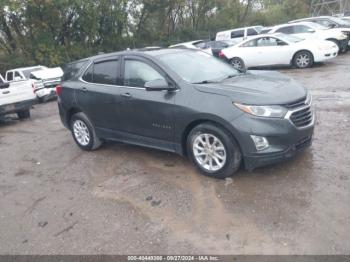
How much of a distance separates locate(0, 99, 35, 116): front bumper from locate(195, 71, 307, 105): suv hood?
7787mm

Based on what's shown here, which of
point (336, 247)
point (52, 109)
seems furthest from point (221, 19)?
point (336, 247)

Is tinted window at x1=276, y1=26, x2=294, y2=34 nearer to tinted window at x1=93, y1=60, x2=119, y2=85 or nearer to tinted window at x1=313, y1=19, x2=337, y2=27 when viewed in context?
tinted window at x1=313, y1=19, x2=337, y2=27

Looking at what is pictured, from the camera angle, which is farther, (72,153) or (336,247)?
(72,153)

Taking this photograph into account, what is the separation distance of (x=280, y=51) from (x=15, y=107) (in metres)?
9.79

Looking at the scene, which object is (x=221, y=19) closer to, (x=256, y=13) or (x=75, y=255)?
(x=256, y=13)

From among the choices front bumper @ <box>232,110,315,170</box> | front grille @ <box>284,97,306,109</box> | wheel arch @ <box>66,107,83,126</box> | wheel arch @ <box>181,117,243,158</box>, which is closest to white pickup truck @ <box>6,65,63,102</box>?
wheel arch @ <box>66,107,83,126</box>

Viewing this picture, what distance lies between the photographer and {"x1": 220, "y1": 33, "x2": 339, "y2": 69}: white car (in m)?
14.6

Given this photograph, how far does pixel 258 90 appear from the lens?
5008 millimetres

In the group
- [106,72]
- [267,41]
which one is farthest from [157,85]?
[267,41]

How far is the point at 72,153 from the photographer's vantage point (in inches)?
286

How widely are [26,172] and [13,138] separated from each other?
10.4 ft

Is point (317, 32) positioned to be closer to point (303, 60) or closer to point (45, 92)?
point (303, 60)

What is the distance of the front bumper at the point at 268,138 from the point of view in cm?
473

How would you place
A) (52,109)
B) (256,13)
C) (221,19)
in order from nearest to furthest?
(52,109) → (221,19) → (256,13)
